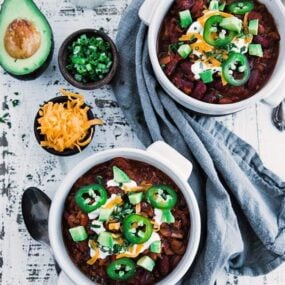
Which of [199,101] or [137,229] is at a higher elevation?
[199,101]

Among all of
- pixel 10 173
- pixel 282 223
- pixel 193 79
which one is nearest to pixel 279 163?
pixel 282 223

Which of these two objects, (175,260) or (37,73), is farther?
(37,73)

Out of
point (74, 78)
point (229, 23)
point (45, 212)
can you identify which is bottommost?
point (45, 212)

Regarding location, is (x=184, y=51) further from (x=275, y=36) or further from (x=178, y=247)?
(x=178, y=247)

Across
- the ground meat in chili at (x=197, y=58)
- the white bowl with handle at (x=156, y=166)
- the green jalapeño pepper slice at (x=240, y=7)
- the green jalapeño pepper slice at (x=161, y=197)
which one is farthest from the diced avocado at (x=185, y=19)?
the green jalapeño pepper slice at (x=161, y=197)

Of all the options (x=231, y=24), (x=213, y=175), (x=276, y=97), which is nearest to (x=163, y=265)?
(x=213, y=175)

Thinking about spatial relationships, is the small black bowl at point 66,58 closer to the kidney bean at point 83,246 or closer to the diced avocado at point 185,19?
the diced avocado at point 185,19

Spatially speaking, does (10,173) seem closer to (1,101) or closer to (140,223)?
(1,101)
